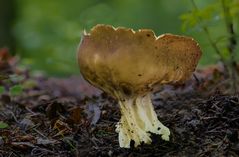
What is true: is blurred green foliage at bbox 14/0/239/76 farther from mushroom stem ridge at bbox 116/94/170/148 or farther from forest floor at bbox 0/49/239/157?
mushroom stem ridge at bbox 116/94/170/148

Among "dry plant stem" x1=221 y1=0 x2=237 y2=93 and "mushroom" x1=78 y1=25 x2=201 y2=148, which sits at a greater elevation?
"dry plant stem" x1=221 y1=0 x2=237 y2=93

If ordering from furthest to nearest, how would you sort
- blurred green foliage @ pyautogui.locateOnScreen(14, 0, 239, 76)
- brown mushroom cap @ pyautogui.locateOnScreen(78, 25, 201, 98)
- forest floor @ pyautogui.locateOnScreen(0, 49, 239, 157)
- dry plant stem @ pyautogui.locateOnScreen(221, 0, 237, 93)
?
1. blurred green foliage @ pyautogui.locateOnScreen(14, 0, 239, 76)
2. dry plant stem @ pyautogui.locateOnScreen(221, 0, 237, 93)
3. forest floor @ pyautogui.locateOnScreen(0, 49, 239, 157)
4. brown mushroom cap @ pyautogui.locateOnScreen(78, 25, 201, 98)

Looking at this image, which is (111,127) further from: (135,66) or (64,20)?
(64,20)

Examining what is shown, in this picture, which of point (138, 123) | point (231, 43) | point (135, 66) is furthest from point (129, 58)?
point (231, 43)

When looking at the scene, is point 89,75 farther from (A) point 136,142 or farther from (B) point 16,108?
(B) point 16,108

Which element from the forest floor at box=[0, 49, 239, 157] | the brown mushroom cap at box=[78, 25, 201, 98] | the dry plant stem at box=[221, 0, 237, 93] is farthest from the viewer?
the dry plant stem at box=[221, 0, 237, 93]

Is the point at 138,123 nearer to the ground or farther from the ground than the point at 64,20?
nearer to the ground

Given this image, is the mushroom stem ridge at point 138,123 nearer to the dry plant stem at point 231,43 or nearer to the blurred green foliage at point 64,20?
the dry plant stem at point 231,43

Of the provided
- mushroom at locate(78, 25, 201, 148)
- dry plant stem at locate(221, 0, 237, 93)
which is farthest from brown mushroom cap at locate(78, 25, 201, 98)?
dry plant stem at locate(221, 0, 237, 93)
